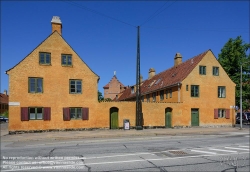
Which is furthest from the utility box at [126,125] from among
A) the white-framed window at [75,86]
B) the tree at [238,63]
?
the tree at [238,63]

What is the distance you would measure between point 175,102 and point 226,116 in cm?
792

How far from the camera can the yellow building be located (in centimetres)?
2161

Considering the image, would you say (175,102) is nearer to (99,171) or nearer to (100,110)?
(100,110)

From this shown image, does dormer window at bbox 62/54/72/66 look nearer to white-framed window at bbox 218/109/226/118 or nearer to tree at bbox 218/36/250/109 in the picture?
white-framed window at bbox 218/109/226/118

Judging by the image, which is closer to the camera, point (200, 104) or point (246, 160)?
point (246, 160)

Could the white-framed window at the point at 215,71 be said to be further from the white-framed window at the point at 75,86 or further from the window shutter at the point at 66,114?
the window shutter at the point at 66,114

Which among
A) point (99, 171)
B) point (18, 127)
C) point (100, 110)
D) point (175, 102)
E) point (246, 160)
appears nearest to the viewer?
point (99, 171)

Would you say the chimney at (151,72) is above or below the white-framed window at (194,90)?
above

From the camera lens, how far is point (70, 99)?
23.0m

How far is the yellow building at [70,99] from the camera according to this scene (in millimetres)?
21609

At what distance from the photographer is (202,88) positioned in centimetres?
2800

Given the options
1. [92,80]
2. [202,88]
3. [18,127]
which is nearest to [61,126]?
[18,127]

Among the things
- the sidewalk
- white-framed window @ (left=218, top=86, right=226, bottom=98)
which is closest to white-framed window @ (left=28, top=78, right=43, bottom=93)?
the sidewalk

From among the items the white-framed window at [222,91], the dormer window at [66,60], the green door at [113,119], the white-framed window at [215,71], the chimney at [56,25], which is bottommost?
the green door at [113,119]
